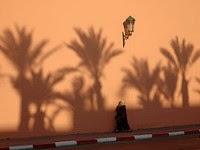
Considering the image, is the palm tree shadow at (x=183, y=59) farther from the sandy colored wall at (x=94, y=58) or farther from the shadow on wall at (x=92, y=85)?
the sandy colored wall at (x=94, y=58)

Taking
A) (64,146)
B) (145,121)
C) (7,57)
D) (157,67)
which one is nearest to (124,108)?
(145,121)

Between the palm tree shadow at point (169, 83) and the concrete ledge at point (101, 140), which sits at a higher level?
the palm tree shadow at point (169, 83)

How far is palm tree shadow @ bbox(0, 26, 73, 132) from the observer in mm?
11164

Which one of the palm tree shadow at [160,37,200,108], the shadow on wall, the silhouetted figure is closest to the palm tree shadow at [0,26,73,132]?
the shadow on wall

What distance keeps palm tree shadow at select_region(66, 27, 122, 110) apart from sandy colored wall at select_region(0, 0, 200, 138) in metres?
0.08

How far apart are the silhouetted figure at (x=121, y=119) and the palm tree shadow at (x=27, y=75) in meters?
2.19

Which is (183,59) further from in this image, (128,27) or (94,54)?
(94,54)

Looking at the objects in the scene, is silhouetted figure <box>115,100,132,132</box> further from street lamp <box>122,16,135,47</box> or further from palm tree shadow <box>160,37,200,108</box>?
palm tree shadow <box>160,37,200,108</box>

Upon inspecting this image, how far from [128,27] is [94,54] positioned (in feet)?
4.66

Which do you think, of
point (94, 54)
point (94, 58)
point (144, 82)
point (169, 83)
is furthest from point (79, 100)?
point (169, 83)

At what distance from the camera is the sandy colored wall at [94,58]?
1123 cm

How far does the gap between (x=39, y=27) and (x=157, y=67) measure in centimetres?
441

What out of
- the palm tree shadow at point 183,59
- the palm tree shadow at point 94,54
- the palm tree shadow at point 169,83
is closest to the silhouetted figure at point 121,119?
the palm tree shadow at point 94,54

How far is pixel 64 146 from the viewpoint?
390 inches
